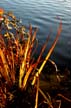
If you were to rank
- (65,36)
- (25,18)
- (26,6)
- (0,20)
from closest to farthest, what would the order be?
(0,20), (65,36), (25,18), (26,6)

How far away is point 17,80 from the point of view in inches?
153

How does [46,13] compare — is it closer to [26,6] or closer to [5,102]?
[26,6]

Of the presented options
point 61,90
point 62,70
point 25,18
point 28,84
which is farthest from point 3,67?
point 25,18

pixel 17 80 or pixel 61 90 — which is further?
pixel 61 90

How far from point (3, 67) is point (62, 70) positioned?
186 cm

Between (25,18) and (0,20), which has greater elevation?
(0,20)

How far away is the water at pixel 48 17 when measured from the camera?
617cm

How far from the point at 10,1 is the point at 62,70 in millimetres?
7442

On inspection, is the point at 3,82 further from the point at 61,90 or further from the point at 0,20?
the point at 0,20

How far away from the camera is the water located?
20.2 feet

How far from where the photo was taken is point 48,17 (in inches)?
370

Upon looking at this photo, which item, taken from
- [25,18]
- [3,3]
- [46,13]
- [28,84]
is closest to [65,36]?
[25,18]

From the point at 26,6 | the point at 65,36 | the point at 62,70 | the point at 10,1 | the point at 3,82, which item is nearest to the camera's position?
the point at 3,82

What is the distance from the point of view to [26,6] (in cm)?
1092
